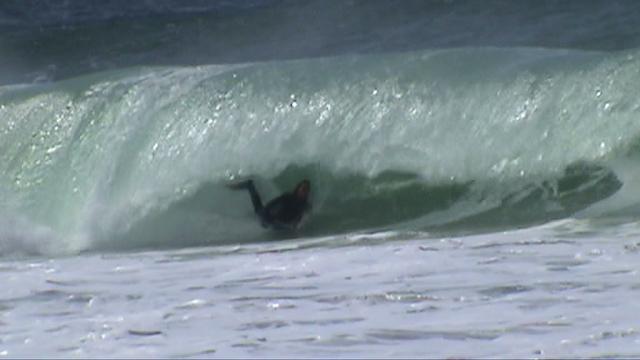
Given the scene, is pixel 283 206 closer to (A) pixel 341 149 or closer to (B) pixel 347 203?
(B) pixel 347 203

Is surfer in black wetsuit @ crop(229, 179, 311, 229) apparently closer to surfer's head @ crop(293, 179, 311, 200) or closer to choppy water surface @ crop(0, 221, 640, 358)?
surfer's head @ crop(293, 179, 311, 200)

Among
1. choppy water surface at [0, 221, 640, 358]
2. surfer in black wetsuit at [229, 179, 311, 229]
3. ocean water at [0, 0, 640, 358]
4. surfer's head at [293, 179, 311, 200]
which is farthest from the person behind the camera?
surfer's head at [293, 179, 311, 200]

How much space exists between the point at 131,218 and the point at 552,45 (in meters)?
5.28

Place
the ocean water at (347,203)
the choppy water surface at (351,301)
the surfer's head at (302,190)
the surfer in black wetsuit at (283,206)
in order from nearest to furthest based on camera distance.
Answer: the choppy water surface at (351,301) → the ocean water at (347,203) → the surfer in black wetsuit at (283,206) → the surfer's head at (302,190)

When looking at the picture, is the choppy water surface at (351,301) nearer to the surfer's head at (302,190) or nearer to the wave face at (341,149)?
the wave face at (341,149)

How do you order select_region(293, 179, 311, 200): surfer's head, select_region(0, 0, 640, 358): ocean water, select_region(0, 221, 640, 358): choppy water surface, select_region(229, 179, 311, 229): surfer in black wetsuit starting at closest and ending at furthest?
select_region(0, 221, 640, 358): choppy water surface → select_region(0, 0, 640, 358): ocean water → select_region(229, 179, 311, 229): surfer in black wetsuit → select_region(293, 179, 311, 200): surfer's head

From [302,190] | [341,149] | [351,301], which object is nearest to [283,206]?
[302,190]

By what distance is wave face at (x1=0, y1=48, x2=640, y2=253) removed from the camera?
434 inches

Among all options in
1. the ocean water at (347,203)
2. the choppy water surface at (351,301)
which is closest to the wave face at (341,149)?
the ocean water at (347,203)

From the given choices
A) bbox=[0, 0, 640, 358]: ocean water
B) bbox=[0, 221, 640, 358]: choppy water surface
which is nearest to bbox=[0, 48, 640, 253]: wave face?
bbox=[0, 0, 640, 358]: ocean water

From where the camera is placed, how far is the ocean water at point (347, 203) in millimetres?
7066

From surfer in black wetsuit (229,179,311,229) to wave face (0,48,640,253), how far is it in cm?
7

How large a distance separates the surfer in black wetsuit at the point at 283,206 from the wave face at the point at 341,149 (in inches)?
2.8

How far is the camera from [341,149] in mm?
11859
